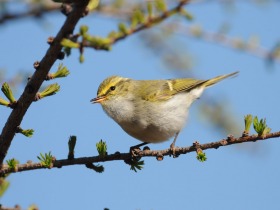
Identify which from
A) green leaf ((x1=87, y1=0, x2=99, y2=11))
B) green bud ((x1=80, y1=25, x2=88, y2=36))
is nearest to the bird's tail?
green leaf ((x1=87, y1=0, x2=99, y2=11))

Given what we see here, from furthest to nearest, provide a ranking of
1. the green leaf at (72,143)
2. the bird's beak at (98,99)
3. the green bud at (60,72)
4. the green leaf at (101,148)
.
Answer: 1. the bird's beak at (98,99)
2. the green leaf at (101,148)
3. the green leaf at (72,143)
4. the green bud at (60,72)

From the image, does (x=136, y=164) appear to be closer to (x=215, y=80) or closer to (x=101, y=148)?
(x=101, y=148)

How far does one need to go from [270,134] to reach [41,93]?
1.32m

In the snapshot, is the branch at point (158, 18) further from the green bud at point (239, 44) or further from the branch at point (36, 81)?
the green bud at point (239, 44)

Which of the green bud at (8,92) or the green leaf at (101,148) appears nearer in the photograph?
the green bud at (8,92)

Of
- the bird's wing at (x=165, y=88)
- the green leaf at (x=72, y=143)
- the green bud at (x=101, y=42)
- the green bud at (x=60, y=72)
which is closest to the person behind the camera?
the green bud at (x=101, y=42)

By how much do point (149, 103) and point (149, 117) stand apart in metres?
0.27

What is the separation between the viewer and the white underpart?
4.55 metres

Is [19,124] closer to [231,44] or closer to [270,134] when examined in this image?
[270,134]

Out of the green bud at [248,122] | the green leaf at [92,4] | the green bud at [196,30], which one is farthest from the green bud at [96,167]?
the green bud at [196,30]

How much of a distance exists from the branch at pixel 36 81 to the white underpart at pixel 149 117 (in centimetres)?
222

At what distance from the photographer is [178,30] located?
4.29 meters

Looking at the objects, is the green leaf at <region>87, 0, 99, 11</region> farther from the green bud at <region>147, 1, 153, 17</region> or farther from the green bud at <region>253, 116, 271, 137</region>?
the green bud at <region>253, 116, 271, 137</region>

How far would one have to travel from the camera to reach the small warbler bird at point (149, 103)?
4.57 meters
